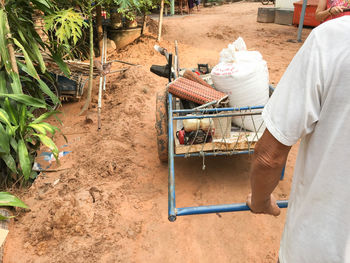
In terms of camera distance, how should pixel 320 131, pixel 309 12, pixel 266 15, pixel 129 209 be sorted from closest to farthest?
1. pixel 320 131
2. pixel 129 209
3. pixel 309 12
4. pixel 266 15

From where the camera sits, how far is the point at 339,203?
2.65 ft

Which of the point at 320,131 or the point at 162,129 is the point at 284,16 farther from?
the point at 320,131

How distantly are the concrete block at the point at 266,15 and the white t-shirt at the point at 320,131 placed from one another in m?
11.9

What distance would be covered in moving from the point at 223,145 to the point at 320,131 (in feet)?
5.78

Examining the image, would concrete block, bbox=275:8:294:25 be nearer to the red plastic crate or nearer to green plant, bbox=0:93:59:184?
the red plastic crate

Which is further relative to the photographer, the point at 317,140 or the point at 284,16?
the point at 284,16

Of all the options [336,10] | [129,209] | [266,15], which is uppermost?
[336,10]

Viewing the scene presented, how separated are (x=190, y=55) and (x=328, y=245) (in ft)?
24.4

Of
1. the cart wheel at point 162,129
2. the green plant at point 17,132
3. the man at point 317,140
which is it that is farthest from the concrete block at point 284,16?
the man at point 317,140

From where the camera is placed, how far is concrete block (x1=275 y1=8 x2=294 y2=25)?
1063 centimetres

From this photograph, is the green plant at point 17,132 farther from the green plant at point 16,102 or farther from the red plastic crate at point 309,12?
the red plastic crate at point 309,12

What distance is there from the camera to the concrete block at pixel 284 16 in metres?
10.6

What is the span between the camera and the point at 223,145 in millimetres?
2568

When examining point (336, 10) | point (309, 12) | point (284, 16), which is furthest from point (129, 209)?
point (284, 16)
